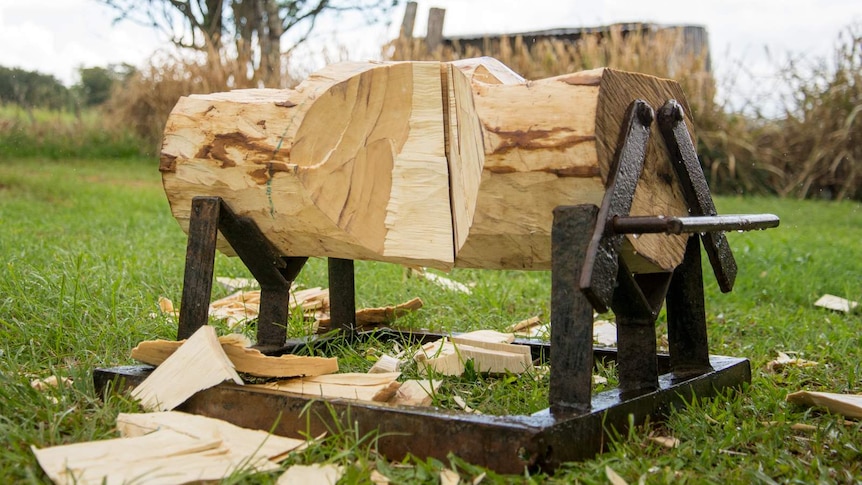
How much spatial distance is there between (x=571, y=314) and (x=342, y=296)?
1.30m

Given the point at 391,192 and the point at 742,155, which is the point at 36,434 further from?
the point at 742,155

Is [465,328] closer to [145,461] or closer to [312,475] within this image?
[312,475]

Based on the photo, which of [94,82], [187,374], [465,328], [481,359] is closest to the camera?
[187,374]

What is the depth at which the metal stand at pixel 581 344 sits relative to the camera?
6.18 ft

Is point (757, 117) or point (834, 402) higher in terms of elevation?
point (757, 117)

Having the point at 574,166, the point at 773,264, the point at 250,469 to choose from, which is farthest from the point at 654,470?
the point at 773,264

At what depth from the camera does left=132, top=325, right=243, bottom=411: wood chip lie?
87.7 inches

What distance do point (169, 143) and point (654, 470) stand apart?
170 centimetres

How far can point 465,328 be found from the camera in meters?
3.63

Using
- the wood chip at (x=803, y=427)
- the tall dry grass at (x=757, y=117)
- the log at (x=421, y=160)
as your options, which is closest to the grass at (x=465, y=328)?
the wood chip at (x=803, y=427)

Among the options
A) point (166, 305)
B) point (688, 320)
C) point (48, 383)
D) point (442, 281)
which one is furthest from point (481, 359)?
point (442, 281)

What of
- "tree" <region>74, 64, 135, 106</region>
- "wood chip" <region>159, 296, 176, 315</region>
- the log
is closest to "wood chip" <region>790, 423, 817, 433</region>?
the log

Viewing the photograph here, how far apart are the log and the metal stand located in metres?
0.06

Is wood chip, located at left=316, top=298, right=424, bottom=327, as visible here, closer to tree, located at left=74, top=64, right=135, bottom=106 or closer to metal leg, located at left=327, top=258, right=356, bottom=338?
metal leg, located at left=327, top=258, right=356, bottom=338
